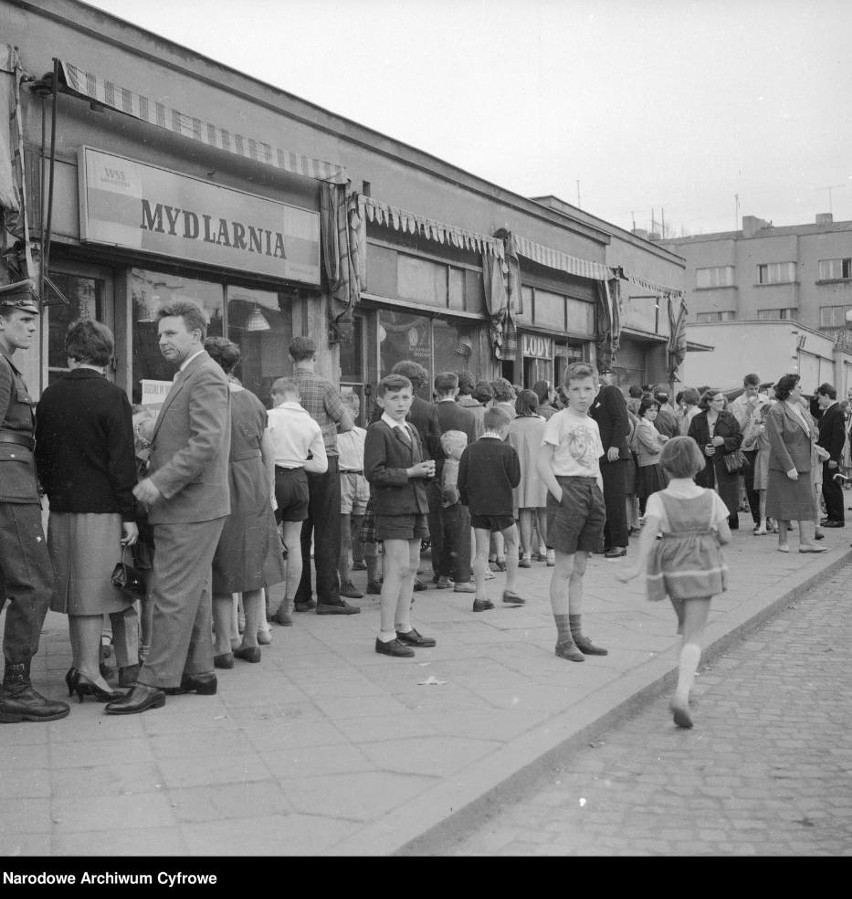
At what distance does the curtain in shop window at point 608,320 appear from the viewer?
19.4 metres

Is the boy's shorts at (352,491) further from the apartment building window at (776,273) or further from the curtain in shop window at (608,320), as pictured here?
the apartment building window at (776,273)

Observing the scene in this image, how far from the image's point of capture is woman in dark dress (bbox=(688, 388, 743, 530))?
1355 cm

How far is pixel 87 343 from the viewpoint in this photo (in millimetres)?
5184

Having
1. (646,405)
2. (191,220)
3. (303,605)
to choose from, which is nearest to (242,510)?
(303,605)

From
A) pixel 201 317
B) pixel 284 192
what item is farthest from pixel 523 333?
pixel 201 317

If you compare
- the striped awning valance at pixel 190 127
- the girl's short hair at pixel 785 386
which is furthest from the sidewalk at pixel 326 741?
the girl's short hair at pixel 785 386

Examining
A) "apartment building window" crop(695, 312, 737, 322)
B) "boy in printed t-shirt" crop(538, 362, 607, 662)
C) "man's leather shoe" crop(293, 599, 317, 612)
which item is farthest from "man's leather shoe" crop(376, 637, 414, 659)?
"apartment building window" crop(695, 312, 737, 322)

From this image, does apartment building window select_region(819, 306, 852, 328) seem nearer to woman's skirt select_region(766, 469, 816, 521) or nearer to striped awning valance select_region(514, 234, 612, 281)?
striped awning valance select_region(514, 234, 612, 281)

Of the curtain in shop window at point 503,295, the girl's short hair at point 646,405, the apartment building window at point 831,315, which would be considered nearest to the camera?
the girl's short hair at point 646,405

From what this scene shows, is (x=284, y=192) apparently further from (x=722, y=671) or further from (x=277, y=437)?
(x=722, y=671)

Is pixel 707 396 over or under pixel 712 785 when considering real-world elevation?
over

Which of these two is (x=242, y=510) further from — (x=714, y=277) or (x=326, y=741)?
(x=714, y=277)

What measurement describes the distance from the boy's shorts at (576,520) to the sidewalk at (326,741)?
71 cm

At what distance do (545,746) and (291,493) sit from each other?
3.20 metres
